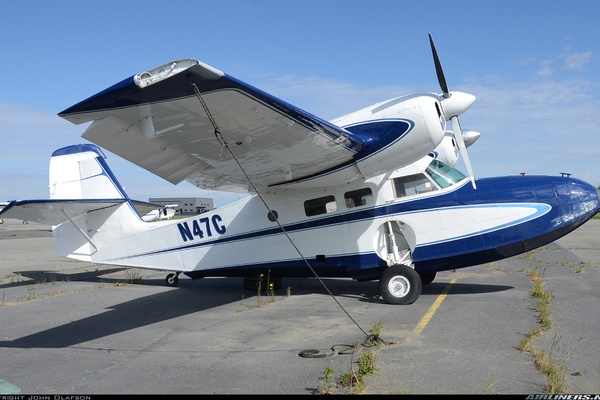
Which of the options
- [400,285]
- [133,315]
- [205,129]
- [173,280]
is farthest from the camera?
[173,280]

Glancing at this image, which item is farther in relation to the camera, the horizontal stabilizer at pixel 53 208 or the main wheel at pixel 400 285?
the horizontal stabilizer at pixel 53 208

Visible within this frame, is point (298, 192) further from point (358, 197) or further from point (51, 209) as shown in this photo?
point (51, 209)

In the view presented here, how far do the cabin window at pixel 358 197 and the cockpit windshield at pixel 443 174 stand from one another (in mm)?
1212

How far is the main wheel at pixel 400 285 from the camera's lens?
29.9 feet

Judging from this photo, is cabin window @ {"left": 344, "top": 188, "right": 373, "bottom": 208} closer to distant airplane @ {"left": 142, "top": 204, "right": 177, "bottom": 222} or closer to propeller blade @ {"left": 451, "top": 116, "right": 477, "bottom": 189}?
propeller blade @ {"left": 451, "top": 116, "right": 477, "bottom": 189}

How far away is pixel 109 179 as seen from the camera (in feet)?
41.6

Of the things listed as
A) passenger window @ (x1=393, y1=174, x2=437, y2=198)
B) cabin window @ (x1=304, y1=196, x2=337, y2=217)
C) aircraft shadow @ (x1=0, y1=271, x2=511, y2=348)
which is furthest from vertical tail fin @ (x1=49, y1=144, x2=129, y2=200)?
passenger window @ (x1=393, y1=174, x2=437, y2=198)

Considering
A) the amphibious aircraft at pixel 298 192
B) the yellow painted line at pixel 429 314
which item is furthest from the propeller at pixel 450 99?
the yellow painted line at pixel 429 314

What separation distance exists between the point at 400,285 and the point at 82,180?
8.33 m

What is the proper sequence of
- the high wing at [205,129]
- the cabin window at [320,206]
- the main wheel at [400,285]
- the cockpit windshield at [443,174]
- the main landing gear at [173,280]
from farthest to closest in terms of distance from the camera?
1. the main landing gear at [173,280]
2. the cabin window at [320,206]
3. the cockpit windshield at [443,174]
4. the main wheel at [400,285]
5. the high wing at [205,129]

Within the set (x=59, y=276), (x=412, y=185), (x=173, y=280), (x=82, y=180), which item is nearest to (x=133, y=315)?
(x=173, y=280)

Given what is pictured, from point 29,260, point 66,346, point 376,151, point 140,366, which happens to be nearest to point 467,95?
point 376,151

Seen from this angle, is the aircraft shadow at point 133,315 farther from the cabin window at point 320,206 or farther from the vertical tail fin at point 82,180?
the vertical tail fin at point 82,180

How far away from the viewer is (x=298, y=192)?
10.4 meters
